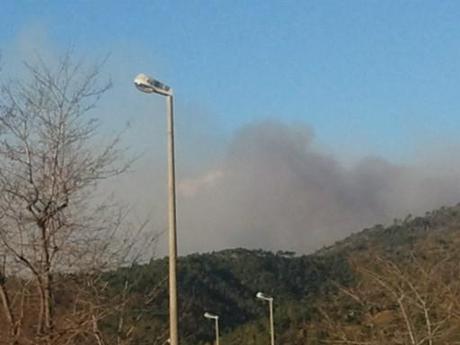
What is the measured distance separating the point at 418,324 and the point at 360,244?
196 feet

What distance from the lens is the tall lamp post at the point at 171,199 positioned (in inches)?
476

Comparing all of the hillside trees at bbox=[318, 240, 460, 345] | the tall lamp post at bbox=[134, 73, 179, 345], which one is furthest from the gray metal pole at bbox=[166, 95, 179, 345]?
the hillside trees at bbox=[318, 240, 460, 345]

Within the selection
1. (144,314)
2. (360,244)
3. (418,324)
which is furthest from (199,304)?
(144,314)

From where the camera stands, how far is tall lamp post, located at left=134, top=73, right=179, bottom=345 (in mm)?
12094

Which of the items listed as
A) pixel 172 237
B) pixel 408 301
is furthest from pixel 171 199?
pixel 408 301

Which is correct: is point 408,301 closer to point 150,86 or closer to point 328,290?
point 150,86

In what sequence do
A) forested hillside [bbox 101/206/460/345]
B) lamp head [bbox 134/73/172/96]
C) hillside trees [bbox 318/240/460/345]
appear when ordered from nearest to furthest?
lamp head [bbox 134/73/172/96] → forested hillside [bbox 101/206/460/345] → hillside trees [bbox 318/240/460/345]

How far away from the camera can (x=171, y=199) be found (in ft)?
41.4

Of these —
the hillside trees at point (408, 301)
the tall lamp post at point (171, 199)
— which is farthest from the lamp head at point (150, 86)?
the hillside trees at point (408, 301)

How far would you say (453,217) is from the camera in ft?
284

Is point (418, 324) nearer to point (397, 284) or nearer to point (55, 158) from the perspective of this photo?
point (397, 284)

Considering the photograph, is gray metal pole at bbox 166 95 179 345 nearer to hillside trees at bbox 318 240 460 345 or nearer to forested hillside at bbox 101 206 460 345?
forested hillside at bbox 101 206 460 345

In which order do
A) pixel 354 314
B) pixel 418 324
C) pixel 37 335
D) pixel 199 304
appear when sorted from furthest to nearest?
pixel 199 304
pixel 354 314
pixel 418 324
pixel 37 335

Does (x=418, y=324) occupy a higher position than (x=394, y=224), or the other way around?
(x=394, y=224)
